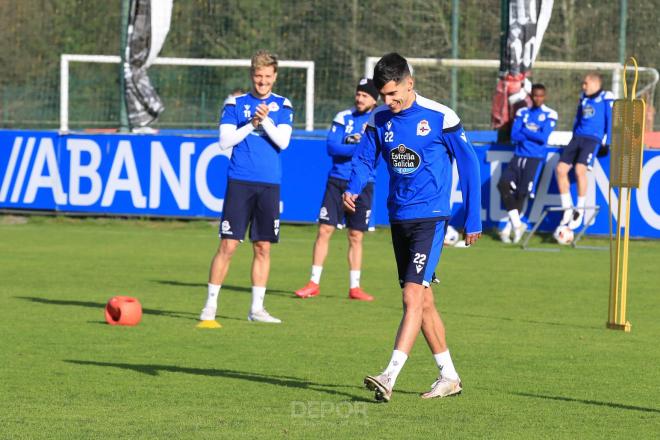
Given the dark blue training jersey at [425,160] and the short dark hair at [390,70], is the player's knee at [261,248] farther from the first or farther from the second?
the short dark hair at [390,70]

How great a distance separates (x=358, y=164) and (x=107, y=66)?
24486 millimetres

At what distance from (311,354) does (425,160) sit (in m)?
2.39

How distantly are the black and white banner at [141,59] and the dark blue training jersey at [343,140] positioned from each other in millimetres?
A: 9492

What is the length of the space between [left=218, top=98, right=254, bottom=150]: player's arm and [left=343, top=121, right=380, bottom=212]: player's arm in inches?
120

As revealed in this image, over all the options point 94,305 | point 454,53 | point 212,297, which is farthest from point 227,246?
point 454,53

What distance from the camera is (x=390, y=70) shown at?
823 cm

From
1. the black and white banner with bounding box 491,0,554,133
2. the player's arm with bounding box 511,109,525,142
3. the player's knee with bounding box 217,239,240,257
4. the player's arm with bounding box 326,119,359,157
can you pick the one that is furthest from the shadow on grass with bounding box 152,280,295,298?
the black and white banner with bounding box 491,0,554,133

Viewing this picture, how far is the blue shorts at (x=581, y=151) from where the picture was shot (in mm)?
19797

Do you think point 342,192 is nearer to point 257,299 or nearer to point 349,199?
point 257,299

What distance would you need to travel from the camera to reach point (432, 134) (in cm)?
846

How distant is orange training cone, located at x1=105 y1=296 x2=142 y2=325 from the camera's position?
11719mm

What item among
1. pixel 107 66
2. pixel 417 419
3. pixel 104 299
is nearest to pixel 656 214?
pixel 104 299

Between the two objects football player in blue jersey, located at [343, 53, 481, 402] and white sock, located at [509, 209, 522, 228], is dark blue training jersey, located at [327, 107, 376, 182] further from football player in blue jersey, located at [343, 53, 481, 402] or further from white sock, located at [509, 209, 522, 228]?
white sock, located at [509, 209, 522, 228]

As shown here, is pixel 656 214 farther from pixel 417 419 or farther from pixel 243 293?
pixel 417 419
